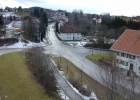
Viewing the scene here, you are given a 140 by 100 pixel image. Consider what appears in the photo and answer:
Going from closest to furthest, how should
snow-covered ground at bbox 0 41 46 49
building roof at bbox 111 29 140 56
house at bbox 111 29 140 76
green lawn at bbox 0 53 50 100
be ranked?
green lawn at bbox 0 53 50 100 → house at bbox 111 29 140 76 → building roof at bbox 111 29 140 56 → snow-covered ground at bbox 0 41 46 49

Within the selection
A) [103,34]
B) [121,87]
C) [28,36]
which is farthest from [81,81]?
[28,36]

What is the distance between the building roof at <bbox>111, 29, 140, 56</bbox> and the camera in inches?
1306

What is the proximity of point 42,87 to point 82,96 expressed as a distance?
322 cm

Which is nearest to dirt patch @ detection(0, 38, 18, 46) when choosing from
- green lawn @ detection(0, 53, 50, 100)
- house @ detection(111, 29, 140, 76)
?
green lawn @ detection(0, 53, 50, 100)

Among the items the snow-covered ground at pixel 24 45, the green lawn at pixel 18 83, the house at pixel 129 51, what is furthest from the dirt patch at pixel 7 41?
the house at pixel 129 51

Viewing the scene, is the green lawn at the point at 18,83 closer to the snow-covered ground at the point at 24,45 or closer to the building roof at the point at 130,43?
the building roof at the point at 130,43

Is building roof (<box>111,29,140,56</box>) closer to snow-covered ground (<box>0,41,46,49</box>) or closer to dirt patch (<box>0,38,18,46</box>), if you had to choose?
snow-covered ground (<box>0,41,46,49</box>)

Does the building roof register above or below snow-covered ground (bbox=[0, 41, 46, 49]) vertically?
above

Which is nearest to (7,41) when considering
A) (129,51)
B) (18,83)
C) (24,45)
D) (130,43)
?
(24,45)

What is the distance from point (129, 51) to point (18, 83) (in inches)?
494

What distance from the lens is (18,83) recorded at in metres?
25.3

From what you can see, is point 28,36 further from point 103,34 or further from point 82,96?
point 82,96

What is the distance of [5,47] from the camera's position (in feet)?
164

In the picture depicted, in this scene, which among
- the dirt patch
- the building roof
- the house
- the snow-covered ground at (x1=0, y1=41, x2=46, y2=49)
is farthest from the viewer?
the dirt patch
